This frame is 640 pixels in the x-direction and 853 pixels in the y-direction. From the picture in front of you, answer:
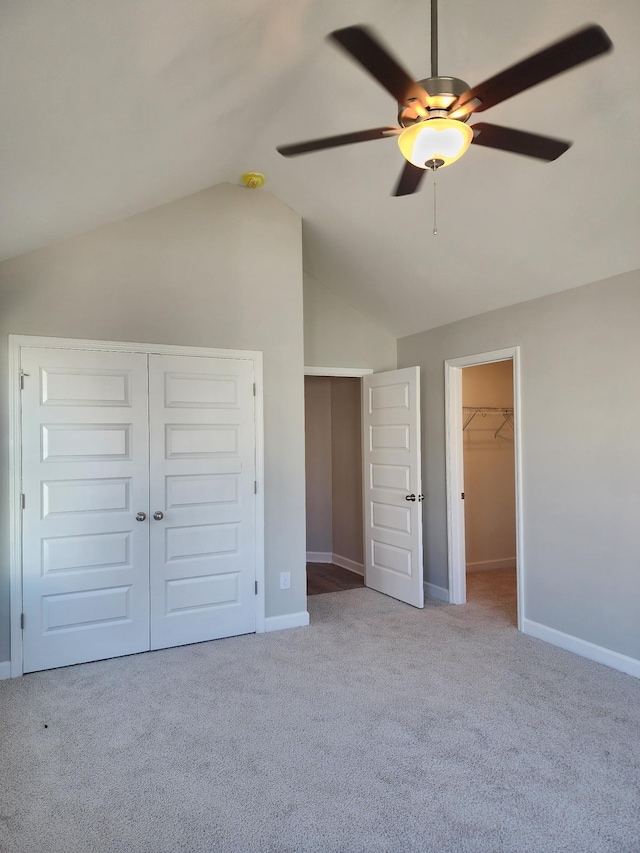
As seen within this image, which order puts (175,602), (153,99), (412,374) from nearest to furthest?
(153,99) < (175,602) < (412,374)

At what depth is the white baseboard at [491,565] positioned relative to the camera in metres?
5.78

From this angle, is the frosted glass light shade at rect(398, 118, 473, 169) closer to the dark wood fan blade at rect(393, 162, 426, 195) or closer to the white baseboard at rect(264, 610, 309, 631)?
the dark wood fan blade at rect(393, 162, 426, 195)

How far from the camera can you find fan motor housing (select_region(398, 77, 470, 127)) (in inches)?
64.8

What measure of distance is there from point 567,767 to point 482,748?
36cm

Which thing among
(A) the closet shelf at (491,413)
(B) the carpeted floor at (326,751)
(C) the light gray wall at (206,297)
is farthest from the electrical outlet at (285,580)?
(A) the closet shelf at (491,413)

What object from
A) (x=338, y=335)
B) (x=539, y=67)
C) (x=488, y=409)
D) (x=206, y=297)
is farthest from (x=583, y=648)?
(x=206, y=297)

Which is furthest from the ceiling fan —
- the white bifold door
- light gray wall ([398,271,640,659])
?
the white bifold door

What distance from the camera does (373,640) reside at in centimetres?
386

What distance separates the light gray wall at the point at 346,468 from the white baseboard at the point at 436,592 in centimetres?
100

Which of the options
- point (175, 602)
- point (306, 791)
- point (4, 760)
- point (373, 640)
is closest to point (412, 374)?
point (373, 640)

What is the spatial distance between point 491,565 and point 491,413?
65.0 inches

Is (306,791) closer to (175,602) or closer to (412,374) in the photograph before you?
(175,602)

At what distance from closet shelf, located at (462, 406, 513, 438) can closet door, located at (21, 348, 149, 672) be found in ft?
11.4

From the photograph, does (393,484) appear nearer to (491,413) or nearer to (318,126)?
(491,413)
